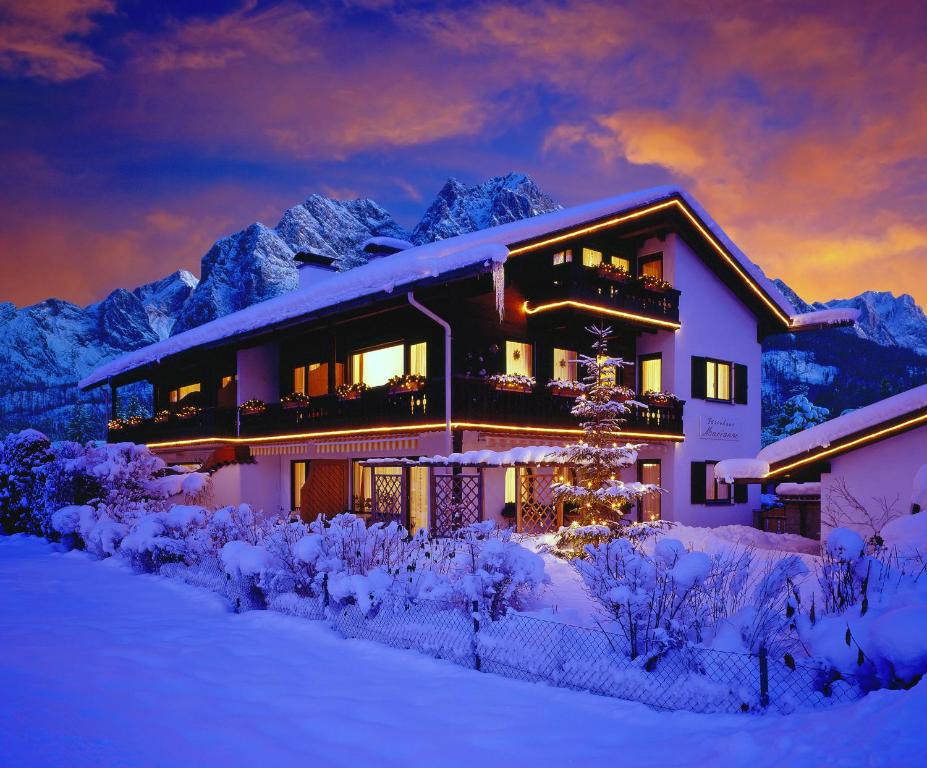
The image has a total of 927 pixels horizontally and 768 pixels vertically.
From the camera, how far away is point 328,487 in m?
24.3

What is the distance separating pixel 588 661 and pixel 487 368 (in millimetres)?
13249

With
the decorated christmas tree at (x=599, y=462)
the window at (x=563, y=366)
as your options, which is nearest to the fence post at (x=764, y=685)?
the decorated christmas tree at (x=599, y=462)

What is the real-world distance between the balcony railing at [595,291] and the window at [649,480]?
450 centimetres

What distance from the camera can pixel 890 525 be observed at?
34.7 feet

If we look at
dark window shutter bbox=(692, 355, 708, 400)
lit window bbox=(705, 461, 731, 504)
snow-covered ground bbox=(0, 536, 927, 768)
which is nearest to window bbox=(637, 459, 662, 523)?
lit window bbox=(705, 461, 731, 504)

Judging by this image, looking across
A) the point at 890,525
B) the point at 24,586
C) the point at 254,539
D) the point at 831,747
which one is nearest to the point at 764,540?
the point at 890,525

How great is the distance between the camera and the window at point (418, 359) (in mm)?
21156

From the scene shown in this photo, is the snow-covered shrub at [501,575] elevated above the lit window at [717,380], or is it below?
below

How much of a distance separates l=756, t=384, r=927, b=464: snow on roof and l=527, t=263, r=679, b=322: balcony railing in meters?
8.19

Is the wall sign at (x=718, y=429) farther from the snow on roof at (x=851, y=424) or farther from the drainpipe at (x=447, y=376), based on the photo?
the snow on roof at (x=851, y=424)

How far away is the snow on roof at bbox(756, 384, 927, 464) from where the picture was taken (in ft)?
41.2

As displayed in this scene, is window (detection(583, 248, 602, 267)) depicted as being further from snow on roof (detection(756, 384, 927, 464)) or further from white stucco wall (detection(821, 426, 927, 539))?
white stucco wall (detection(821, 426, 927, 539))

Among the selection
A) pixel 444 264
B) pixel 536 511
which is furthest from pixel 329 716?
pixel 444 264

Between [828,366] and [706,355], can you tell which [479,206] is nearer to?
[828,366]
